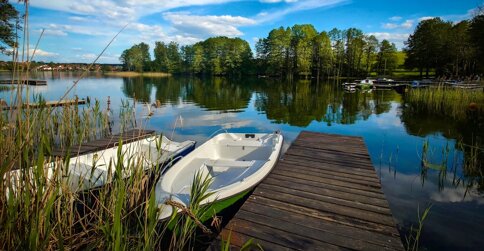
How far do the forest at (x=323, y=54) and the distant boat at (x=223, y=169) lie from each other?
28638 millimetres

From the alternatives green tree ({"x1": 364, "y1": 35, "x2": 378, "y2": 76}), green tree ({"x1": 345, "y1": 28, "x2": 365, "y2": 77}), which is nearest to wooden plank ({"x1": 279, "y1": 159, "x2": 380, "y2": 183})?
green tree ({"x1": 345, "y1": 28, "x2": 365, "y2": 77})

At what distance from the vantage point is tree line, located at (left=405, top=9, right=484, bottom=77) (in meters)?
40.0

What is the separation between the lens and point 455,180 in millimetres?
6820

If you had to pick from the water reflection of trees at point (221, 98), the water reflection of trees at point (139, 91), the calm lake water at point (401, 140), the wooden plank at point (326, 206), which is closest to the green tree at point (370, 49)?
the water reflection of trees at point (221, 98)

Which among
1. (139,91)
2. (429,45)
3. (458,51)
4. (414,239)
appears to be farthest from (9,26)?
(429,45)

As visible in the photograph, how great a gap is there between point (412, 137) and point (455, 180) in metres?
5.47

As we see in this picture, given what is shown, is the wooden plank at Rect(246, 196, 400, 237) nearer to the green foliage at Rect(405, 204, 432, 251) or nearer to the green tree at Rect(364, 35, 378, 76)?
the green foliage at Rect(405, 204, 432, 251)

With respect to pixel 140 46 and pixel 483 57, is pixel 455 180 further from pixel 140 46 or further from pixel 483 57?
pixel 140 46

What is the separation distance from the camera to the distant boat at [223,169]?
403 centimetres

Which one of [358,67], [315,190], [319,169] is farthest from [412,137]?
[358,67]

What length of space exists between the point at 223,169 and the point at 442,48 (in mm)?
52379

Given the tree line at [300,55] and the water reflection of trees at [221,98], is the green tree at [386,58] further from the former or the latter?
→ the water reflection of trees at [221,98]

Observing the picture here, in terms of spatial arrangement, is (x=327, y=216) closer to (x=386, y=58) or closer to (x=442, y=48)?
(x=442, y=48)

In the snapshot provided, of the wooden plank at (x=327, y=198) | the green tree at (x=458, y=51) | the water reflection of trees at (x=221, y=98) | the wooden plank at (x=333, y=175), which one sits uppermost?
the green tree at (x=458, y=51)
